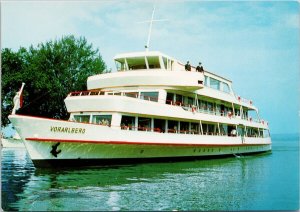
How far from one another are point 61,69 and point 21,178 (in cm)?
1853

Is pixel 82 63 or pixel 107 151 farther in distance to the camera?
pixel 82 63

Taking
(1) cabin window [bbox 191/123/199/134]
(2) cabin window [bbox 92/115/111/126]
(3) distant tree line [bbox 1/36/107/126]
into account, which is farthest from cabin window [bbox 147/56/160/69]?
(3) distant tree line [bbox 1/36/107/126]

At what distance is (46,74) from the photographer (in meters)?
29.2

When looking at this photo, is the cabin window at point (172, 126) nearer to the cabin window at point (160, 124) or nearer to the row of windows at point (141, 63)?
the cabin window at point (160, 124)

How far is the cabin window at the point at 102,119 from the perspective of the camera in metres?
15.1

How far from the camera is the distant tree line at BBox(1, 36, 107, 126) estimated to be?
27834mm

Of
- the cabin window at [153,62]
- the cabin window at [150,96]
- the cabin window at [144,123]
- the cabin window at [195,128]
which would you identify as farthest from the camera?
the cabin window at [195,128]

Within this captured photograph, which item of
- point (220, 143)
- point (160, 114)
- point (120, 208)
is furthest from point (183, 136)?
point (120, 208)


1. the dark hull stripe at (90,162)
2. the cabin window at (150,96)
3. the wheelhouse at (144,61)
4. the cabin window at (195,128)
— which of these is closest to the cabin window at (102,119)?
the dark hull stripe at (90,162)

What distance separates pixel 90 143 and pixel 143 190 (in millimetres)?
4227

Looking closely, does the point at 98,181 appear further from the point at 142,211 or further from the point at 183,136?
the point at 183,136

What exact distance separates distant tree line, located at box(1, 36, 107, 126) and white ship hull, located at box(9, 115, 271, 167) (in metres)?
12.6

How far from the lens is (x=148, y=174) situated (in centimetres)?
1317

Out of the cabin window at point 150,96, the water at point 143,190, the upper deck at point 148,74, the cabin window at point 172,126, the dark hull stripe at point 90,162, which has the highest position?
the upper deck at point 148,74
